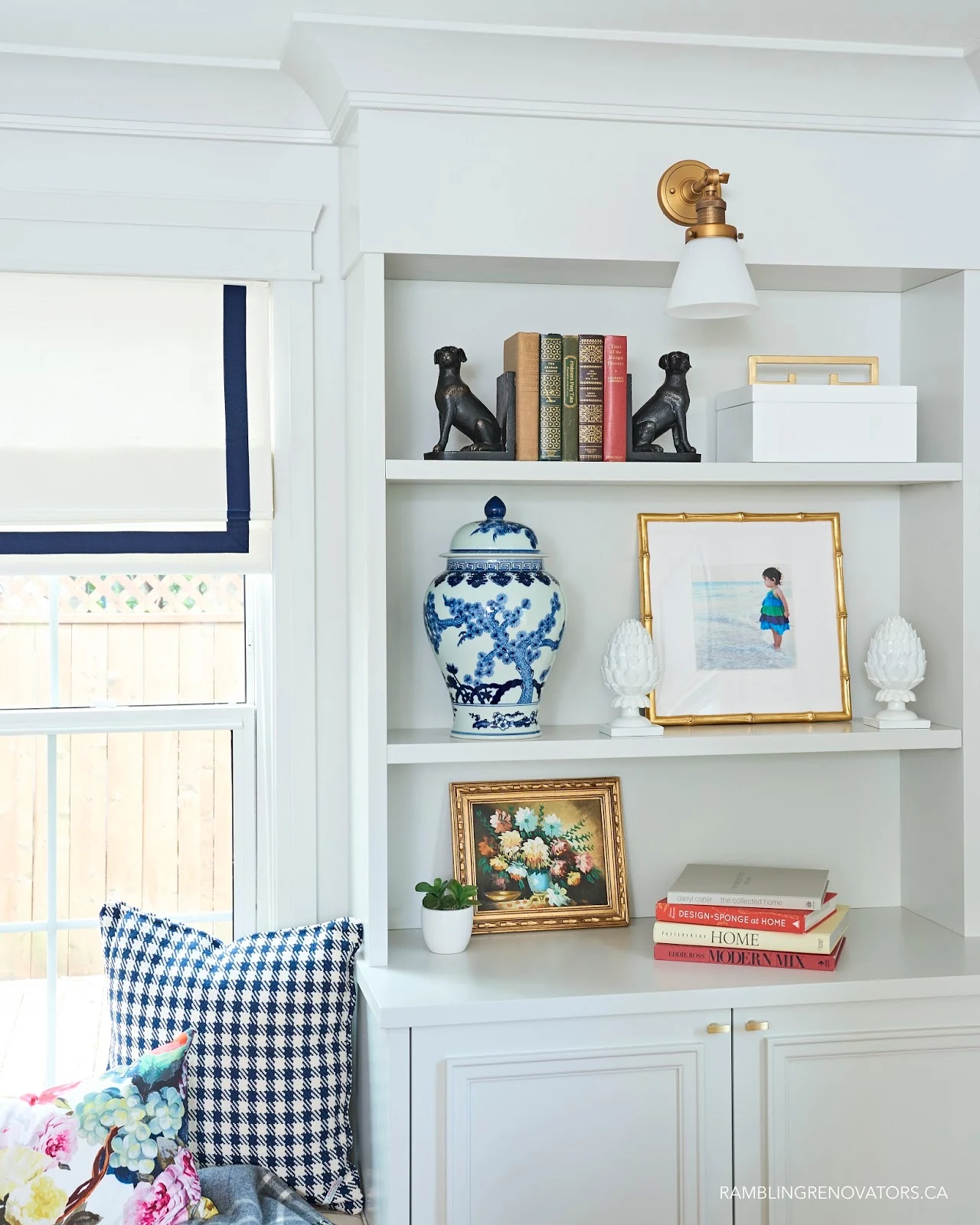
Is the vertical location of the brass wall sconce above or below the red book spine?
above

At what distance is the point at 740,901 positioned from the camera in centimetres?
204

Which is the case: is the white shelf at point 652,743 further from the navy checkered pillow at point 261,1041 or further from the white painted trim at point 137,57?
the white painted trim at point 137,57

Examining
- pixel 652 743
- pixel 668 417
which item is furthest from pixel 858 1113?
pixel 668 417

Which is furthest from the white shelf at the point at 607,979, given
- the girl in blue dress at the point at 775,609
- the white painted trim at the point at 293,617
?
the girl in blue dress at the point at 775,609

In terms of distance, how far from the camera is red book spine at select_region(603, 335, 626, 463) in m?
2.05

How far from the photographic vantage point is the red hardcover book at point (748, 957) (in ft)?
6.53

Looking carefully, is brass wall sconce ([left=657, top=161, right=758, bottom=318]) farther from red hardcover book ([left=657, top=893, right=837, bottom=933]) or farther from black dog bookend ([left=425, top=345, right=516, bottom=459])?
red hardcover book ([left=657, top=893, right=837, bottom=933])

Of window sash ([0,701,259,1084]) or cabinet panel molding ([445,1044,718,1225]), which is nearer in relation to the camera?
cabinet panel molding ([445,1044,718,1225])

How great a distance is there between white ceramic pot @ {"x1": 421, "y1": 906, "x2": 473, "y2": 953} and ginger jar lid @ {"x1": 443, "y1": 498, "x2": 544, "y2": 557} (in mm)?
608

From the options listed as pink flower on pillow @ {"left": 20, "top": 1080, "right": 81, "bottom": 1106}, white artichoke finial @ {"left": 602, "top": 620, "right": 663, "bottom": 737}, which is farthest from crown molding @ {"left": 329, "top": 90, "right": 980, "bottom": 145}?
pink flower on pillow @ {"left": 20, "top": 1080, "right": 81, "bottom": 1106}

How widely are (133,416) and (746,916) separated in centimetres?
136

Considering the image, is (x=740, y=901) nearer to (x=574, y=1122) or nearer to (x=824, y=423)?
(x=574, y=1122)

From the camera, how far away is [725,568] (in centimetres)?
227

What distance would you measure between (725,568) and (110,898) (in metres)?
1.30
